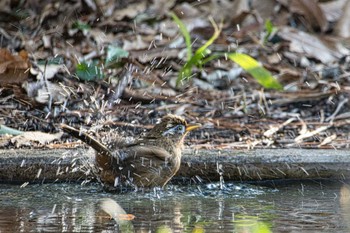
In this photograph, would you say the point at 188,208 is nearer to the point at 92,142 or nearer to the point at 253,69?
the point at 92,142

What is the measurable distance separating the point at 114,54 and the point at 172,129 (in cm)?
204

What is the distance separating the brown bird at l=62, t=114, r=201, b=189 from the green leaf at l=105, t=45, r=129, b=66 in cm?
201

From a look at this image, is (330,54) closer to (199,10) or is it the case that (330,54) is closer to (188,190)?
(199,10)

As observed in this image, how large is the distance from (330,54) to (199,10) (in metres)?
1.36

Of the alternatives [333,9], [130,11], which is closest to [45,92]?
[130,11]

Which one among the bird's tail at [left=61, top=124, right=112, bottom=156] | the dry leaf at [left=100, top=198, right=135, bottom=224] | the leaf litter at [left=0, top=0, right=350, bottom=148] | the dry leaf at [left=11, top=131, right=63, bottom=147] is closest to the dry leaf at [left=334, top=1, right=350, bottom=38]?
the leaf litter at [left=0, top=0, right=350, bottom=148]

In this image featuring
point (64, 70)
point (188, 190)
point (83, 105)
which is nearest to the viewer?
point (188, 190)

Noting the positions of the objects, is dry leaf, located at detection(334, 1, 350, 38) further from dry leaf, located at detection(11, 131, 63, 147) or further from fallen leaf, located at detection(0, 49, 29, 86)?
dry leaf, located at detection(11, 131, 63, 147)

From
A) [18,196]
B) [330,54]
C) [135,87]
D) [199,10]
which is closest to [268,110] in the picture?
[135,87]

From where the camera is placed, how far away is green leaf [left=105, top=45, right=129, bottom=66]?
7.36 meters

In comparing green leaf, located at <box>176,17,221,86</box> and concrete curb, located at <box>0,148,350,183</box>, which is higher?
green leaf, located at <box>176,17,221,86</box>

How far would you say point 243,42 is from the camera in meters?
8.55

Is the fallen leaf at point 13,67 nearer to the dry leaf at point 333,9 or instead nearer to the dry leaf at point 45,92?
the dry leaf at point 45,92

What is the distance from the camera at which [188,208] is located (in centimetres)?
457
